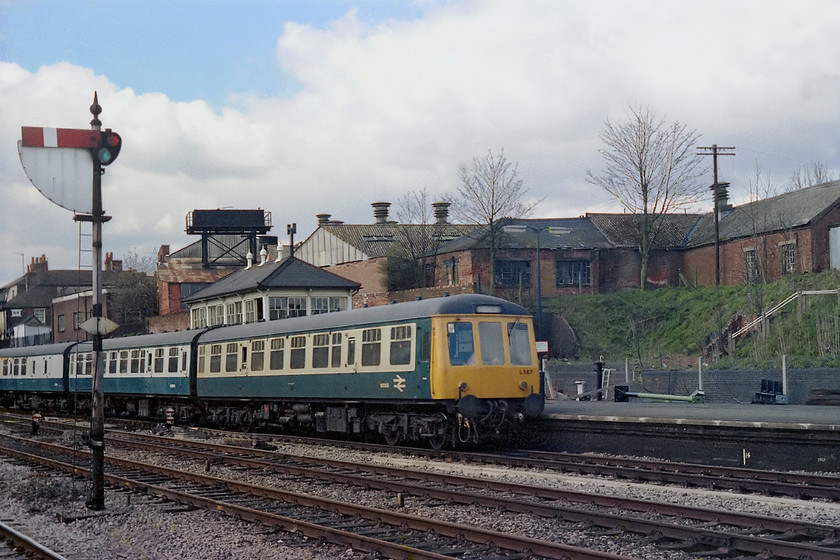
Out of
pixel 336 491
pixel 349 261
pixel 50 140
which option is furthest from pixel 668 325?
pixel 50 140

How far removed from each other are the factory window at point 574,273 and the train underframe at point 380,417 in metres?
27.0

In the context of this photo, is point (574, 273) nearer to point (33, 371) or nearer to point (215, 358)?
point (33, 371)

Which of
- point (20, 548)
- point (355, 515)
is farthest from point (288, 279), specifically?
point (20, 548)

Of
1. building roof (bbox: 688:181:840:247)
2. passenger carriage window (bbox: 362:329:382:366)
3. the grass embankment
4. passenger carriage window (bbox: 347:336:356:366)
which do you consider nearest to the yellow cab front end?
passenger carriage window (bbox: 362:329:382:366)

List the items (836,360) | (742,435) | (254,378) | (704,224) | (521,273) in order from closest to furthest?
(742,435)
(254,378)
(836,360)
(521,273)
(704,224)

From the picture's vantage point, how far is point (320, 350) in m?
21.5

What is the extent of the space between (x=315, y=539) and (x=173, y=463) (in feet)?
30.9

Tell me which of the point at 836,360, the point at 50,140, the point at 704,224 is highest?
the point at 704,224

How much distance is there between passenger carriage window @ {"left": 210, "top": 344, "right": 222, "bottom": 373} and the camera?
2670 cm

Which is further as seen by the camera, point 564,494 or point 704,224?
point 704,224

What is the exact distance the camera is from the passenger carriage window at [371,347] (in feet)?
63.4

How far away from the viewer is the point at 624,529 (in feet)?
33.6

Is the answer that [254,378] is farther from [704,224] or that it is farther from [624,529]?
[704,224]

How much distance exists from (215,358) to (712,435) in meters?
15.5
